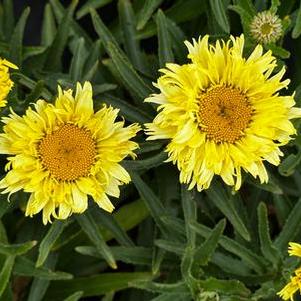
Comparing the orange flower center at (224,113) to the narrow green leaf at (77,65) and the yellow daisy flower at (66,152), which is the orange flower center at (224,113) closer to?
the yellow daisy flower at (66,152)

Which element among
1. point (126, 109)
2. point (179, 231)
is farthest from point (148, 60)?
point (179, 231)

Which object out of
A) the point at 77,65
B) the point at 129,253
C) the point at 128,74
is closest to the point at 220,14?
the point at 128,74

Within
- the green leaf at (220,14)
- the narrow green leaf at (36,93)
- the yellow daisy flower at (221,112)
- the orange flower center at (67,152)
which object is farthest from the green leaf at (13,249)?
the green leaf at (220,14)

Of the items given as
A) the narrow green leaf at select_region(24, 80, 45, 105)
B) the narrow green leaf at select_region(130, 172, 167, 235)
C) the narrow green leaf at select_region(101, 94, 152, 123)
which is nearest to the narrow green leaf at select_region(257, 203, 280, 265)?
the narrow green leaf at select_region(130, 172, 167, 235)

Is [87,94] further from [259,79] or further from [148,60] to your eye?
[148,60]

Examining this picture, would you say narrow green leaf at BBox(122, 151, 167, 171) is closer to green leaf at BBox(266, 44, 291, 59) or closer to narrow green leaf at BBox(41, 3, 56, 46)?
green leaf at BBox(266, 44, 291, 59)

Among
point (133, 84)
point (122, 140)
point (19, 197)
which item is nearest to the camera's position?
point (122, 140)
